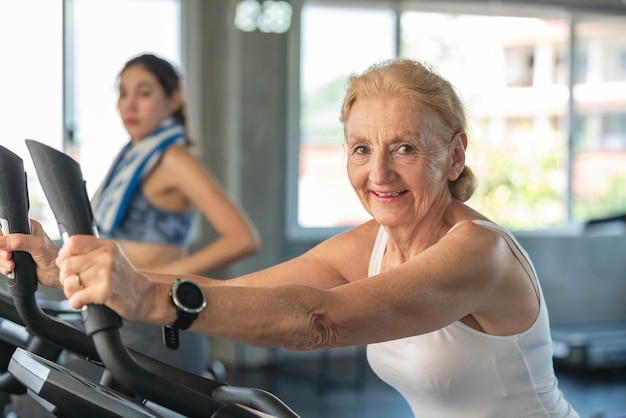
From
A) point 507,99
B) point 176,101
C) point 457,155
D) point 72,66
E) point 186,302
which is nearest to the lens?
point 186,302

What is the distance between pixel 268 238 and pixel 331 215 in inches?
26.2

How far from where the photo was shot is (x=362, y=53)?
21.4 ft

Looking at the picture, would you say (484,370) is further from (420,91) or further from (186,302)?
(186,302)

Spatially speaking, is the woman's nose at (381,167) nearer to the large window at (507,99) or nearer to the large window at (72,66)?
the large window at (72,66)

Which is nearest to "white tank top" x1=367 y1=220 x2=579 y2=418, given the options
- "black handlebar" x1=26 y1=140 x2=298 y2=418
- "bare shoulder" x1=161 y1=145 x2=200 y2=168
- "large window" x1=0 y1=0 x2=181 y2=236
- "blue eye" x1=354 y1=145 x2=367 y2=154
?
"blue eye" x1=354 y1=145 x2=367 y2=154

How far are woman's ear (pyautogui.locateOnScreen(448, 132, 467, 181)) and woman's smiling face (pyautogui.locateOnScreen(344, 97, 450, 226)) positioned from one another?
0.08ft

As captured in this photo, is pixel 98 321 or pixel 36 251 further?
pixel 36 251

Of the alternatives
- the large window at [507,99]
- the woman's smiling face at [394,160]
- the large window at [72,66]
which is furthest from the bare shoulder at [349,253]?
the large window at [507,99]

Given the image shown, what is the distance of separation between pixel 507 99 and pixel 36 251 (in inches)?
237

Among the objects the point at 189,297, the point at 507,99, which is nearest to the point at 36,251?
the point at 189,297

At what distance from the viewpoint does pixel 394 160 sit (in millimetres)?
1551

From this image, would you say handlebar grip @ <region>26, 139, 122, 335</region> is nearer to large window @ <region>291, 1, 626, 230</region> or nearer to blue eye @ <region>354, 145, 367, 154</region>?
blue eye @ <region>354, 145, 367, 154</region>

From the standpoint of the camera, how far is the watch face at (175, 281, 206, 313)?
1.01 meters

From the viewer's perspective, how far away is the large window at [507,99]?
6.44 metres
